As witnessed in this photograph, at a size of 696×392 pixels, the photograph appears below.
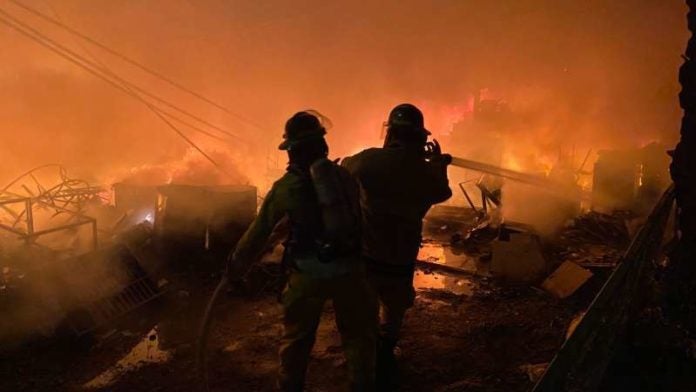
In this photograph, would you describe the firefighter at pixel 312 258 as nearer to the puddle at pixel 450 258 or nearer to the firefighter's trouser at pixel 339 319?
the firefighter's trouser at pixel 339 319

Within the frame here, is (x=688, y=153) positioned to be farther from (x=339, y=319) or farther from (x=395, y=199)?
(x=339, y=319)

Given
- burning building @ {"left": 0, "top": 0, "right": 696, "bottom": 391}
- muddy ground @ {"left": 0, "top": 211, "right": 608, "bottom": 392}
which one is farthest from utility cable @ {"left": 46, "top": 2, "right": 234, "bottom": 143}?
muddy ground @ {"left": 0, "top": 211, "right": 608, "bottom": 392}

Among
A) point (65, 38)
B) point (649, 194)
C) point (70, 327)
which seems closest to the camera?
point (70, 327)

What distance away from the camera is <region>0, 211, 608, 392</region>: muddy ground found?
4.47 meters

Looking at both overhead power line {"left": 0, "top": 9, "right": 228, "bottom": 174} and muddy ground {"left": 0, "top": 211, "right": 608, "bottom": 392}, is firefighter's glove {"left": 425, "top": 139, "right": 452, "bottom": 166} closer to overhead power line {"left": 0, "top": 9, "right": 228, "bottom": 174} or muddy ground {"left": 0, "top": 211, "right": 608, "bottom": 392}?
muddy ground {"left": 0, "top": 211, "right": 608, "bottom": 392}

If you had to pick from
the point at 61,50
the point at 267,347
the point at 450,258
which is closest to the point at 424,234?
the point at 450,258

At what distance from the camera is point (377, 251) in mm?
3928

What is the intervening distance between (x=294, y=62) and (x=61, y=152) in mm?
18090

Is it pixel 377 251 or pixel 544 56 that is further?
pixel 544 56

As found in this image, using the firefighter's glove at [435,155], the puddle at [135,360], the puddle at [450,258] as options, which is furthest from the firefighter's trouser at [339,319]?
the puddle at [450,258]

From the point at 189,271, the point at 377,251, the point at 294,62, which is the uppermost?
the point at 294,62

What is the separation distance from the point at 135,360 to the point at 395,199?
347 cm

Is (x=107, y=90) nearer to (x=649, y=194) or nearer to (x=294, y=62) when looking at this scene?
(x=294, y=62)

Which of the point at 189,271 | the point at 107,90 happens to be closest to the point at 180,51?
the point at 107,90
